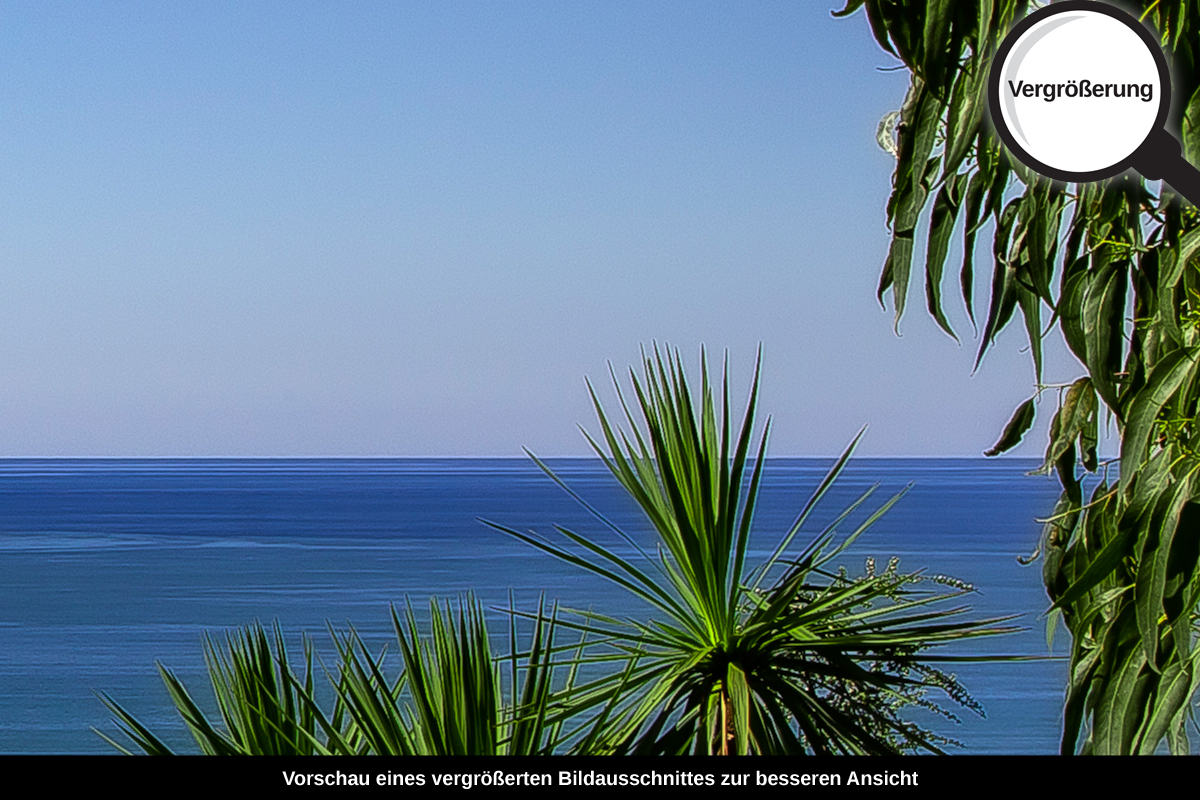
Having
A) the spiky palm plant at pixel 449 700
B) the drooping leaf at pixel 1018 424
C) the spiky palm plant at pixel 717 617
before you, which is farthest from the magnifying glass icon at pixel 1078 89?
the spiky palm plant at pixel 449 700

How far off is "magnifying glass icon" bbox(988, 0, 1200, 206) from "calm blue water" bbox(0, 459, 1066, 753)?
1068 millimetres

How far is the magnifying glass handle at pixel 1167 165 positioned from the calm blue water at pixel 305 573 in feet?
3.71

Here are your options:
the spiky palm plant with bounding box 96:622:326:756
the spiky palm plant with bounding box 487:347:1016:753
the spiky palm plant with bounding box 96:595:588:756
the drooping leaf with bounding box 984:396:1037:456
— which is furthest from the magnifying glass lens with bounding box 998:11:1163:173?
the spiky palm plant with bounding box 96:622:326:756

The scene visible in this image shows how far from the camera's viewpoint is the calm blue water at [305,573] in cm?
1911

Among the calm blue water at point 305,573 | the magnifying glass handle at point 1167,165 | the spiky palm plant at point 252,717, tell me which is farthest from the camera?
the calm blue water at point 305,573

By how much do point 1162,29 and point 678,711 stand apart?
1174 millimetres

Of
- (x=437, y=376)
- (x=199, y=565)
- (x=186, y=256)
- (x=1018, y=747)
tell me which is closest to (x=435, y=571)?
(x=199, y=565)

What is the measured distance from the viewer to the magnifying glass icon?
99 cm

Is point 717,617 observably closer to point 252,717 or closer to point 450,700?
point 450,700

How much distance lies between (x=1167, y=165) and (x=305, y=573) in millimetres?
33142

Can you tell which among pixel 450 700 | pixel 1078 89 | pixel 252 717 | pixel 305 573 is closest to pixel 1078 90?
pixel 1078 89

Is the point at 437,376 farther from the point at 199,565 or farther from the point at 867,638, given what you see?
the point at 867,638

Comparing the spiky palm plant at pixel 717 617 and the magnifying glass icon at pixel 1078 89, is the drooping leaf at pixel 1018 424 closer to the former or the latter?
the spiky palm plant at pixel 717 617

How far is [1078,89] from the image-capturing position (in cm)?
99
